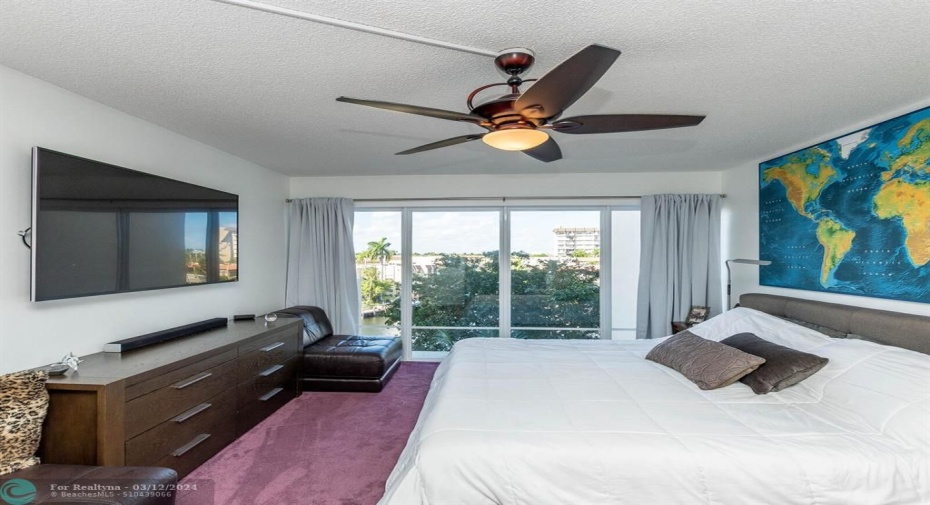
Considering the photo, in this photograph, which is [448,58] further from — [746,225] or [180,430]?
[746,225]

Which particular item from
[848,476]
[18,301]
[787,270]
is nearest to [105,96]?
[18,301]

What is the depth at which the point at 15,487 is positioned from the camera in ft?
5.10

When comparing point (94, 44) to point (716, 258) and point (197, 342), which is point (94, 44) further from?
point (716, 258)

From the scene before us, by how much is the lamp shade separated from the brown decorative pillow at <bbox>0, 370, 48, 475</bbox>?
2.38 metres

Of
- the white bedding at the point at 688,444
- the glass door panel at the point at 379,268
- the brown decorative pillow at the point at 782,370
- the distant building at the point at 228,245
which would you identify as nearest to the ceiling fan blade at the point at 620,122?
the white bedding at the point at 688,444

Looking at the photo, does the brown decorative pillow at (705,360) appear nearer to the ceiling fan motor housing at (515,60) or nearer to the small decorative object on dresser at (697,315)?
the small decorative object on dresser at (697,315)

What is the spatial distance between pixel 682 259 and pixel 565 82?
3.72 metres

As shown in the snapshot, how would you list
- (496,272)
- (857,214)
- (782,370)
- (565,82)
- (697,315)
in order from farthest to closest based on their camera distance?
(496,272) < (697,315) < (857,214) < (782,370) < (565,82)

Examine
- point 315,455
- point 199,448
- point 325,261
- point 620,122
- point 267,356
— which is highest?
point 620,122

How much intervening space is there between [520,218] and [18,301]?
412cm

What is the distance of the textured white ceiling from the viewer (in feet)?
4.94

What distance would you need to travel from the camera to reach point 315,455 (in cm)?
258

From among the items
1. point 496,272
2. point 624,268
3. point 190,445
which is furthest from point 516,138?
point 624,268

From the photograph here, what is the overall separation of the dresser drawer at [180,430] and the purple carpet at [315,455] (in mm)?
230
